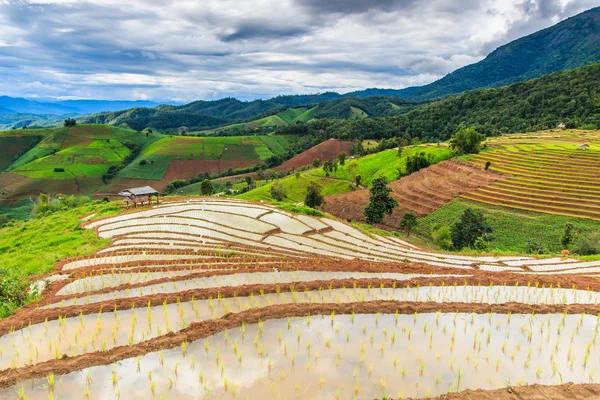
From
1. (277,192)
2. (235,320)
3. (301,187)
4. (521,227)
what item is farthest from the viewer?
(301,187)

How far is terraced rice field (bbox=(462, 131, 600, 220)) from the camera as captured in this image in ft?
175

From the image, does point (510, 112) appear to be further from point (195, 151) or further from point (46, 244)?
point (46, 244)

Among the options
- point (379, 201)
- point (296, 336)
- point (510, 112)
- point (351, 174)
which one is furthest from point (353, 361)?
point (510, 112)

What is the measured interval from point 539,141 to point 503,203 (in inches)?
1812

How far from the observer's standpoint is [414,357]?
9.29m

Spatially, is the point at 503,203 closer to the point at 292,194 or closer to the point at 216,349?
the point at 292,194

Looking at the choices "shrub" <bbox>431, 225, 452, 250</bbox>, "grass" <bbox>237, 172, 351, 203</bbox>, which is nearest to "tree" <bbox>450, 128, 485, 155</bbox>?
"grass" <bbox>237, 172, 351, 203</bbox>

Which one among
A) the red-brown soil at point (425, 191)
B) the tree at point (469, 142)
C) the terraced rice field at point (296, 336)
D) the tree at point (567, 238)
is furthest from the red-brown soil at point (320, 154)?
the terraced rice field at point (296, 336)

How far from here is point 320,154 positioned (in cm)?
14875

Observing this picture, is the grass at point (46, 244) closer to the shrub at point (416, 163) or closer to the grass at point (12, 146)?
the shrub at point (416, 163)

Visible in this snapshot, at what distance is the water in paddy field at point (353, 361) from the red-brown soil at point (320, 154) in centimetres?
12913

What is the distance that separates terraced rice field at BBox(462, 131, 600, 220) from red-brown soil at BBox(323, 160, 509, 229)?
3.28 metres

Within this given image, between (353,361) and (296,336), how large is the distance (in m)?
2.02

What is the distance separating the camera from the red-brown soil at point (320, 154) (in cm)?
14400
